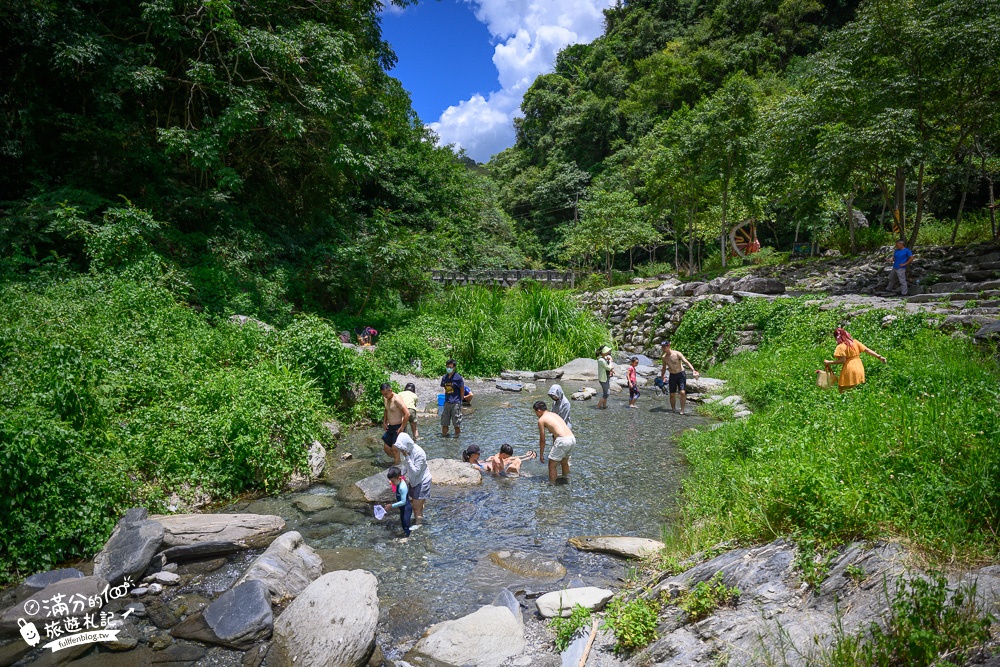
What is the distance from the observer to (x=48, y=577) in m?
5.32

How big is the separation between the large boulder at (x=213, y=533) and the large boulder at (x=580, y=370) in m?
12.2

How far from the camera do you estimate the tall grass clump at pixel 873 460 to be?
151 inches

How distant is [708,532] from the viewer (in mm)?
A: 5344

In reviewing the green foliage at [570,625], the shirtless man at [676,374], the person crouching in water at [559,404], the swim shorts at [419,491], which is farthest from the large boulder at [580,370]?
the green foliage at [570,625]

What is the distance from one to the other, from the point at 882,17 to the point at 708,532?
Answer: 1929 centimetres

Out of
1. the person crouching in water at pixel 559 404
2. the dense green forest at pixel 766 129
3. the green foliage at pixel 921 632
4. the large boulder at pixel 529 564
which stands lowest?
the large boulder at pixel 529 564

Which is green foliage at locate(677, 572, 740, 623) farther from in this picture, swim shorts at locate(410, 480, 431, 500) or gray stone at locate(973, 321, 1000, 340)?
gray stone at locate(973, 321, 1000, 340)

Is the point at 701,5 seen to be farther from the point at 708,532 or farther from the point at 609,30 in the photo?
the point at 708,532

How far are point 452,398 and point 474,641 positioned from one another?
22.6ft

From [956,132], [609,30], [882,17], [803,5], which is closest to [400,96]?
[882,17]

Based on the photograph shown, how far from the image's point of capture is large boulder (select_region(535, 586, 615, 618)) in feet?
16.1

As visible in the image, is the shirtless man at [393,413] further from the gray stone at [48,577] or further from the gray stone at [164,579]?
the gray stone at [48,577]

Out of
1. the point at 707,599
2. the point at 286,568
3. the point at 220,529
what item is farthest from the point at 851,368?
the point at 220,529

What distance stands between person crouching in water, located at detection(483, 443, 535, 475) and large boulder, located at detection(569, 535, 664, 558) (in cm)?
263
